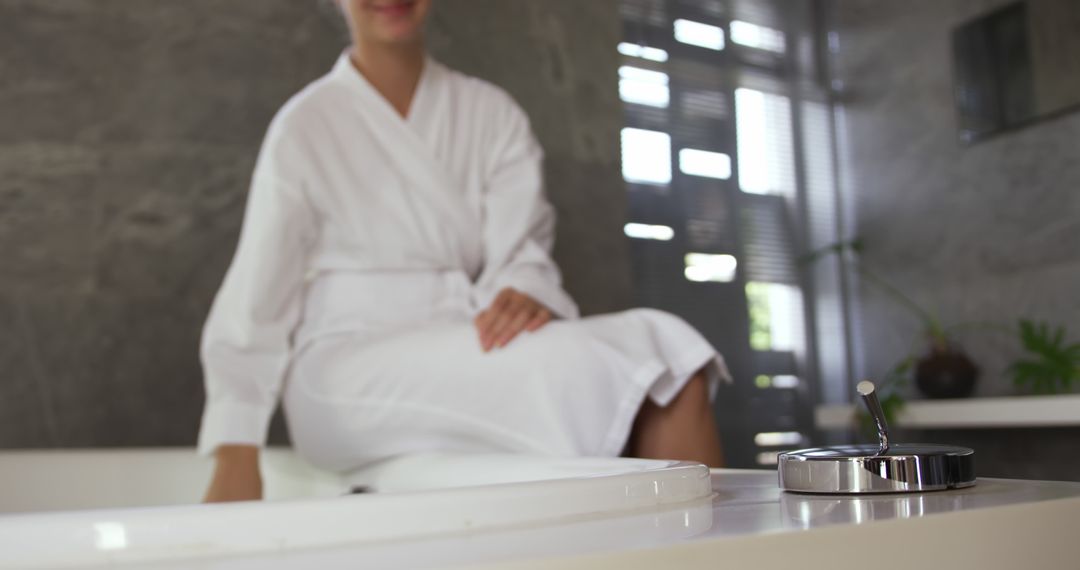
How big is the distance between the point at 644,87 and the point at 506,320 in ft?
5.52

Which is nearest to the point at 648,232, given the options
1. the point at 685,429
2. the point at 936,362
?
the point at 936,362

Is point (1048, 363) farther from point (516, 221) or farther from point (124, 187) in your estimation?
point (124, 187)

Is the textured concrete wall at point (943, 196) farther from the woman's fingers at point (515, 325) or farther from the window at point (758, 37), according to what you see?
the woman's fingers at point (515, 325)

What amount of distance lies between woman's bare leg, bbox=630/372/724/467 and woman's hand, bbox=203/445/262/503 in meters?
0.58

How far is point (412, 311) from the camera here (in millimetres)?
1550

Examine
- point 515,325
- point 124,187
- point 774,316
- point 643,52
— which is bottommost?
point 515,325

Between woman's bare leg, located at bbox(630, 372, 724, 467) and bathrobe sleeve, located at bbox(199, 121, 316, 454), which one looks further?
bathrobe sleeve, located at bbox(199, 121, 316, 454)

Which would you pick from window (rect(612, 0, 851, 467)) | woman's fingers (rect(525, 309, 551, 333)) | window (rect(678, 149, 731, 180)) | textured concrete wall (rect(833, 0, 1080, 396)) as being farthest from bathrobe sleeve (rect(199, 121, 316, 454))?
textured concrete wall (rect(833, 0, 1080, 396))

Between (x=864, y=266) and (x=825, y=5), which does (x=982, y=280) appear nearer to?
(x=864, y=266)

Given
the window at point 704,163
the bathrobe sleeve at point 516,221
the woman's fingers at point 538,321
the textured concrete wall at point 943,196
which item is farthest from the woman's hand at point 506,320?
the textured concrete wall at point 943,196

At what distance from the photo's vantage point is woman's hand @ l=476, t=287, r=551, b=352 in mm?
1297

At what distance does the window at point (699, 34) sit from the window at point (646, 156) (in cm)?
33

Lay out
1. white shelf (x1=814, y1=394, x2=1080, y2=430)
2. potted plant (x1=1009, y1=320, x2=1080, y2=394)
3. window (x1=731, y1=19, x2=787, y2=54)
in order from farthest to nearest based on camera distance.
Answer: window (x1=731, y1=19, x2=787, y2=54) < potted plant (x1=1009, y1=320, x2=1080, y2=394) < white shelf (x1=814, y1=394, x2=1080, y2=430)

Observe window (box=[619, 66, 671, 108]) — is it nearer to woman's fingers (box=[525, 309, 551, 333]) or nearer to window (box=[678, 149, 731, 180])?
window (box=[678, 149, 731, 180])
